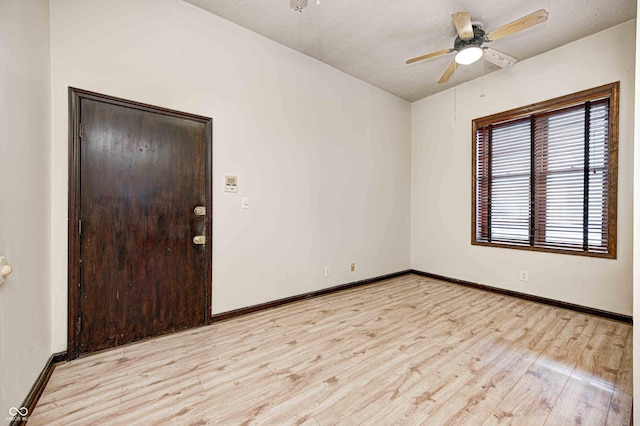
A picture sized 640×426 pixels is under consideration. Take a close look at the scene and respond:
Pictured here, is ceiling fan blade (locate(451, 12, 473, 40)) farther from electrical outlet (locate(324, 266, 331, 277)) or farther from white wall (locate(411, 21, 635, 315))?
electrical outlet (locate(324, 266, 331, 277))

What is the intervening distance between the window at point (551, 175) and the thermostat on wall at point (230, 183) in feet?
11.1

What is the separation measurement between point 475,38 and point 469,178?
1920mm

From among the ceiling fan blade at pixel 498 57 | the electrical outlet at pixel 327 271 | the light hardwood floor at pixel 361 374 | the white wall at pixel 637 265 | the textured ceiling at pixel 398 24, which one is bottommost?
the light hardwood floor at pixel 361 374

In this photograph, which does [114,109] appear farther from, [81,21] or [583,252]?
[583,252]

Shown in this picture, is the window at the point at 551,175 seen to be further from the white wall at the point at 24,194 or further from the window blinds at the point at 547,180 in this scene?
the white wall at the point at 24,194

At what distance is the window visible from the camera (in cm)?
293

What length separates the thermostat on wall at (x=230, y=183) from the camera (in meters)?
2.75

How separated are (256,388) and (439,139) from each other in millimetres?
4263

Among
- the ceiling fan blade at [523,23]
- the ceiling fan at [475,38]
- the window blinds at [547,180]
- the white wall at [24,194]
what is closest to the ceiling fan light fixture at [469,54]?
the ceiling fan at [475,38]

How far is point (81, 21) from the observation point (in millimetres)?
2041

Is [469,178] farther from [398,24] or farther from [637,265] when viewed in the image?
[637,265]

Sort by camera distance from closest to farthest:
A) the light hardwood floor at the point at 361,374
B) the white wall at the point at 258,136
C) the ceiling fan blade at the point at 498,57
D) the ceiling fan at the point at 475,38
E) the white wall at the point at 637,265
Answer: the white wall at the point at 637,265, the light hardwood floor at the point at 361,374, the white wall at the point at 258,136, the ceiling fan at the point at 475,38, the ceiling fan blade at the point at 498,57

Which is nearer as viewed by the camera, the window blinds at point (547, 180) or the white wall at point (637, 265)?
the white wall at point (637, 265)

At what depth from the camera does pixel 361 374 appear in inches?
73.9
